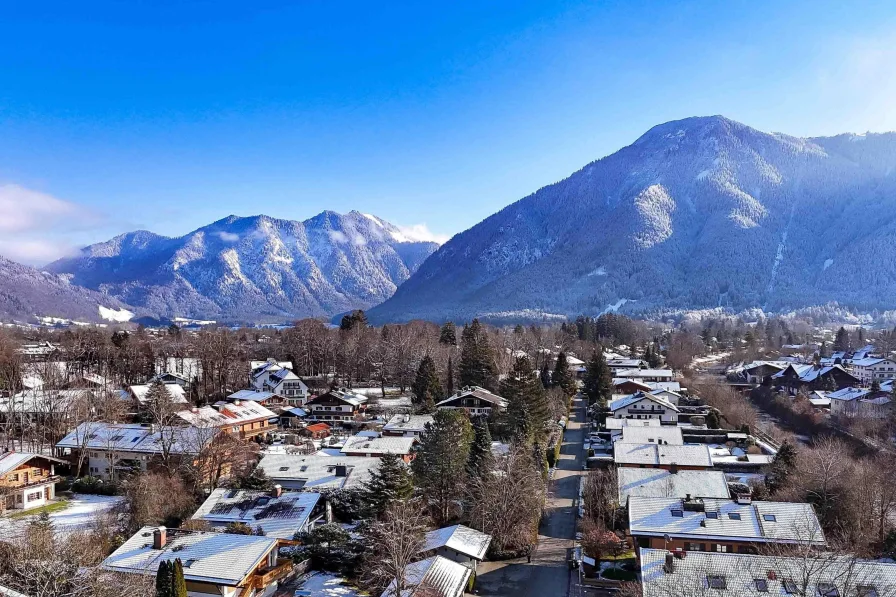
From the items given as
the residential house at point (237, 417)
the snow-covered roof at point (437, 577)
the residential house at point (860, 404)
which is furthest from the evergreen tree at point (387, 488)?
the residential house at point (860, 404)

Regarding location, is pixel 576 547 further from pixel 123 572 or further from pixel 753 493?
pixel 123 572

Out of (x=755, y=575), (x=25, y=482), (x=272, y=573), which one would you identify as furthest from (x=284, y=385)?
(x=755, y=575)

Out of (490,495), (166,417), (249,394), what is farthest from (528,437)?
(249,394)

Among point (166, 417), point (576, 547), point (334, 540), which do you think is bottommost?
point (576, 547)

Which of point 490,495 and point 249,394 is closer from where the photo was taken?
point 490,495

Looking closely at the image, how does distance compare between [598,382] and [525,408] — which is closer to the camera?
[525,408]

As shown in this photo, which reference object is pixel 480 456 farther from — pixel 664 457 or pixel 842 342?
pixel 842 342
